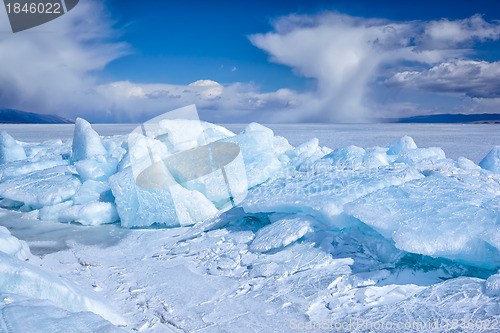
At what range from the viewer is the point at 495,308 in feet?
6.29

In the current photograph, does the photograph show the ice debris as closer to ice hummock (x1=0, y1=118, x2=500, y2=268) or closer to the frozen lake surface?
ice hummock (x1=0, y1=118, x2=500, y2=268)

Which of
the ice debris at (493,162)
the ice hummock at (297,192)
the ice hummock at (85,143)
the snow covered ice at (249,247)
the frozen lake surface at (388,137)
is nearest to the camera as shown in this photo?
the snow covered ice at (249,247)

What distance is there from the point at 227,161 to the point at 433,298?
309 centimetres

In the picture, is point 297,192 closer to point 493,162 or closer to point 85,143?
point 493,162

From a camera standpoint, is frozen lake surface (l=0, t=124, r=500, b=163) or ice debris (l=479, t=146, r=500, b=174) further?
frozen lake surface (l=0, t=124, r=500, b=163)

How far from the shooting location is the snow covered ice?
213 centimetres

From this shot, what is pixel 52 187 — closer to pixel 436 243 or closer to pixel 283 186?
pixel 283 186

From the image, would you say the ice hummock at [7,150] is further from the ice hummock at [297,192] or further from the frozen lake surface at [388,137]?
the frozen lake surface at [388,137]

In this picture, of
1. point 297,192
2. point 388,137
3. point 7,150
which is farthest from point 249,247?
point 388,137

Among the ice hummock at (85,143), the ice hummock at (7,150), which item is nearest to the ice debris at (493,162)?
the ice hummock at (85,143)

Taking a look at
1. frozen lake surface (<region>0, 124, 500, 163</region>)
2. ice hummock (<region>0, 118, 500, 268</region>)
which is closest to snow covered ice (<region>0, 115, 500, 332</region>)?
ice hummock (<region>0, 118, 500, 268</region>)

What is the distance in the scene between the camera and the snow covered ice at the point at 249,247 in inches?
84.0

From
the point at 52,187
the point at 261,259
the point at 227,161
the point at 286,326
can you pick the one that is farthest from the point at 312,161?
the point at 52,187

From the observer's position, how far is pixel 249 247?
11.0 feet
